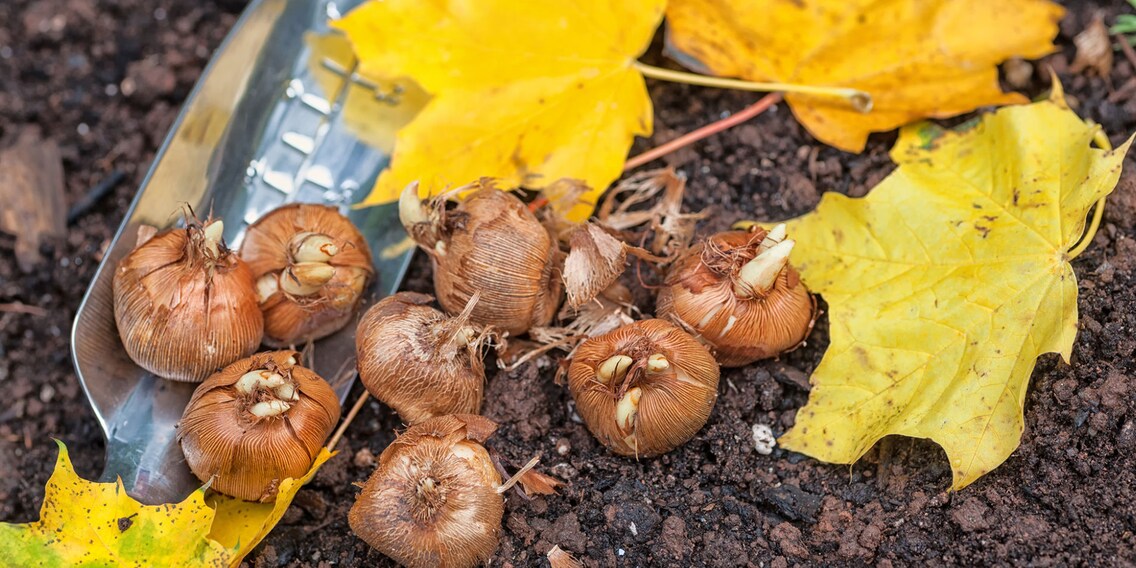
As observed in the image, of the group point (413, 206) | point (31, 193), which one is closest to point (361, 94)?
point (413, 206)

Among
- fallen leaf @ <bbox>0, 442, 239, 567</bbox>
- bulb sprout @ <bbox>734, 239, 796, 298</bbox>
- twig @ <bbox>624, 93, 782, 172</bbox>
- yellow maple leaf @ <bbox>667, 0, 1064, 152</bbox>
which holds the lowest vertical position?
fallen leaf @ <bbox>0, 442, 239, 567</bbox>

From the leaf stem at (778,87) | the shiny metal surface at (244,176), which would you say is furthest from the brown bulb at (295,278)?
the leaf stem at (778,87)

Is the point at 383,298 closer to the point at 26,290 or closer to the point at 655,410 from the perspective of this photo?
the point at 655,410

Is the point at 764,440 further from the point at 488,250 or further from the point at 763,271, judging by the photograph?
the point at 488,250

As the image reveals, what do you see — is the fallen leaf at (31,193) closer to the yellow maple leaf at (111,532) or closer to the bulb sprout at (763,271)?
the yellow maple leaf at (111,532)

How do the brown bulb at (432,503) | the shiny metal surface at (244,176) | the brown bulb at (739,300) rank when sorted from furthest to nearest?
the shiny metal surface at (244,176) < the brown bulb at (739,300) < the brown bulb at (432,503)

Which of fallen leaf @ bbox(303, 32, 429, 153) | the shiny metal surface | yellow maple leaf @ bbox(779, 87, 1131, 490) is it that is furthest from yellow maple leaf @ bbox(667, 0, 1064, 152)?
the shiny metal surface

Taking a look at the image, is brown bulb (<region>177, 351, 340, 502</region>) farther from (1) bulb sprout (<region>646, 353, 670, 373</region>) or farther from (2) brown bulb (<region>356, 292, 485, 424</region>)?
(1) bulb sprout (<region>646, 353, 670, 373</region>)
